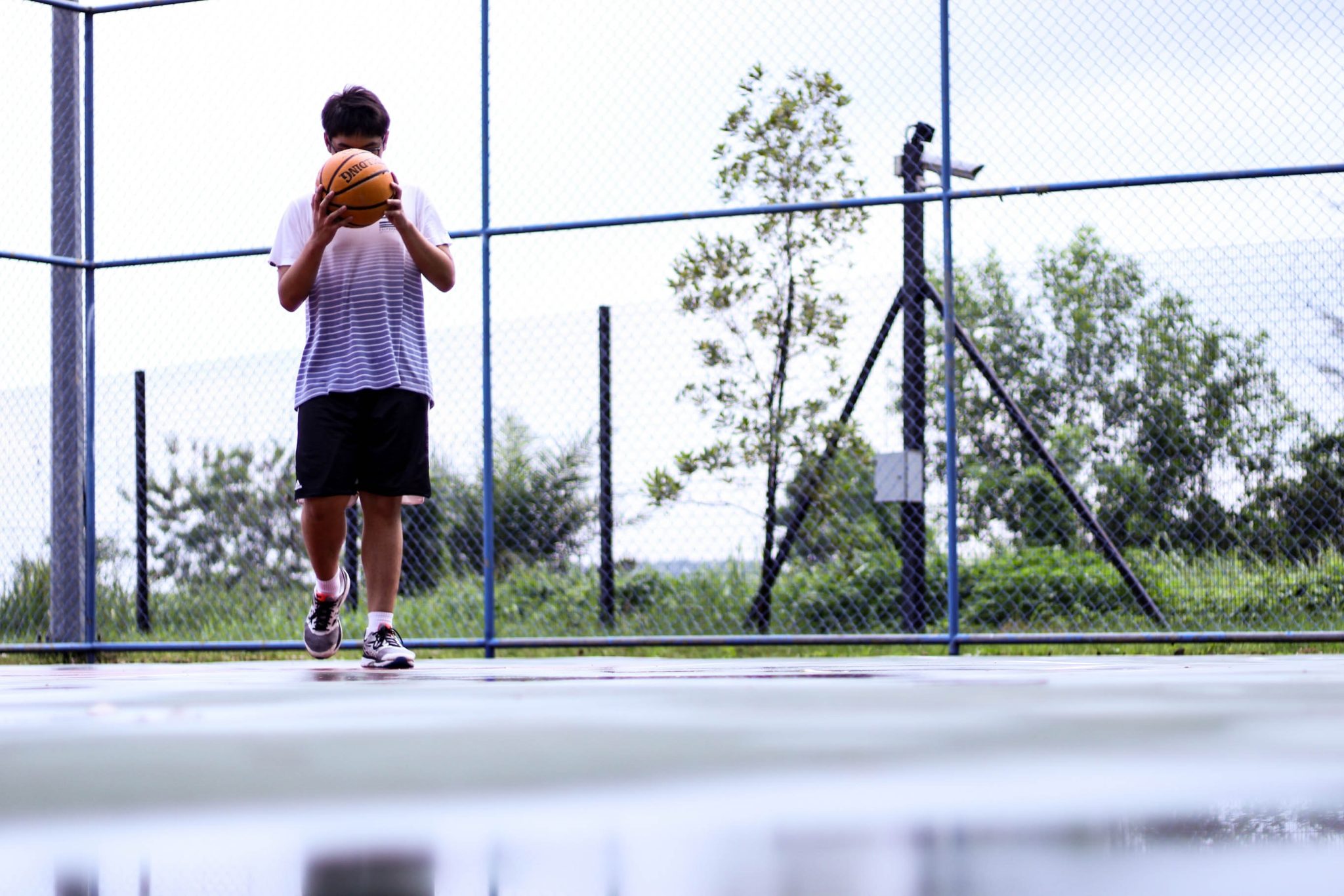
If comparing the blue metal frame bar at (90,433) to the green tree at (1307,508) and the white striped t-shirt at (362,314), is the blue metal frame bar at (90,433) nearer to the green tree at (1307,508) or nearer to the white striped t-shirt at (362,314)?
the white striped t-shirt at (362,314)

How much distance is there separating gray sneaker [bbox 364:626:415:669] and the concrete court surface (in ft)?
3.07

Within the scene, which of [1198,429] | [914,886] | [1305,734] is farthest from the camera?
[1198,429]

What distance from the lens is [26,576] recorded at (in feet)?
20.2

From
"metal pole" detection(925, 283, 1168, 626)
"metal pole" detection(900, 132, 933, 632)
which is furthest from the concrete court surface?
"metal pole" detection(900, 132, 933, 632)

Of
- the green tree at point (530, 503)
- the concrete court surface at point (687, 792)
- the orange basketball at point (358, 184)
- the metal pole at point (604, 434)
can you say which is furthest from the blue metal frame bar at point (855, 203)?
the concrete court surface at point (687, 792)

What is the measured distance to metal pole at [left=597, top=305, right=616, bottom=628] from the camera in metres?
5.68

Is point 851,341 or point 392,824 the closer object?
point 392,824

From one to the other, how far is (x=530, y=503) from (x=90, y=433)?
5.67 feet

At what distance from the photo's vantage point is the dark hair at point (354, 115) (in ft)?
11.8

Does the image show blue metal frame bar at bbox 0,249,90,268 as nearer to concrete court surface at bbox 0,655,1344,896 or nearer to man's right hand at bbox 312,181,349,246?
man's right hand at bbox 312,181,349,246

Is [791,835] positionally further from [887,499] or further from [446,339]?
[446,339]

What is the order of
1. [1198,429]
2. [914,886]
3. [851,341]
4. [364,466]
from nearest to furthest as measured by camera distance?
[914,886], [364,466], [1198,429], [851,341]

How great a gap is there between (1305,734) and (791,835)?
0.91 metres

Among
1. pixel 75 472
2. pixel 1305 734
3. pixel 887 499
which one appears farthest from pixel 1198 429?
pixel 75 472
